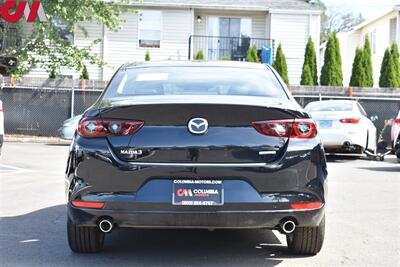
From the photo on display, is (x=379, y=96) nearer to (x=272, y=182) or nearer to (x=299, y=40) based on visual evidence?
(x=299, y=40)

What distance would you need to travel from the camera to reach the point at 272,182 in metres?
4.48

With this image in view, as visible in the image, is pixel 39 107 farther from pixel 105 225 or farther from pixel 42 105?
pixel 105 225

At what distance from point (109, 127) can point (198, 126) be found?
0.65 metres

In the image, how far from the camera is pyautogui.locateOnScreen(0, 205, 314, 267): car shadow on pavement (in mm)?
5020

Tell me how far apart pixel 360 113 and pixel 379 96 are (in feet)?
22.3

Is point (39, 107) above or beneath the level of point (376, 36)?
beneath

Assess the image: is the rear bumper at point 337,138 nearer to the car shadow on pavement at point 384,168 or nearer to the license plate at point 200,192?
the car shadow on pavement at point 384,168

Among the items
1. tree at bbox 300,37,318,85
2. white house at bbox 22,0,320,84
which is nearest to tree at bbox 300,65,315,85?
tree at bbox 300,37,318,85

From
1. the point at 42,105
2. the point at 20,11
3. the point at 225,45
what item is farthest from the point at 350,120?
the point at 225,45

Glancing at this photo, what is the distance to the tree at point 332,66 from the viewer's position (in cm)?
2438

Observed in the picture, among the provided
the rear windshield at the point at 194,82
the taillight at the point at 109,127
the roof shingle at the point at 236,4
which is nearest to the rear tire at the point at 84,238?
the taillight at the point at 109,127

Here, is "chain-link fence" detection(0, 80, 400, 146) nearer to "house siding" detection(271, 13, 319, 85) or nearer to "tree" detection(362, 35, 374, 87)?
"tree" detection(362, 35, 374, 87)

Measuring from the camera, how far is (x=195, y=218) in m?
4.45

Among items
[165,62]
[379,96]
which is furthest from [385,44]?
[165,62]
